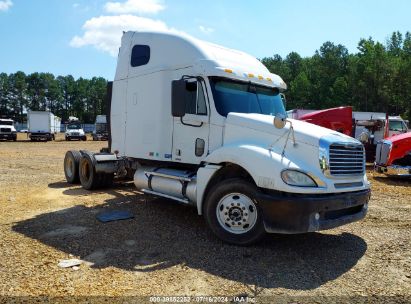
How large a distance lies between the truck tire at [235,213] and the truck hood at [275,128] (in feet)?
2.88

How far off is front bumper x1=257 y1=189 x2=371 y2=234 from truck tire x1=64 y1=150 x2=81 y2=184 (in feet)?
22.3

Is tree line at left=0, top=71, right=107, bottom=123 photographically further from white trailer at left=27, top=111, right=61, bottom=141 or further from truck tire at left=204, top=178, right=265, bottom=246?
truck tire at left=204, top=178, right=265, bottom=246

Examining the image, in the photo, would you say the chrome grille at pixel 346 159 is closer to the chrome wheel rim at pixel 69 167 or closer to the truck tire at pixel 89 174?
the truck tire at pixel 89 174

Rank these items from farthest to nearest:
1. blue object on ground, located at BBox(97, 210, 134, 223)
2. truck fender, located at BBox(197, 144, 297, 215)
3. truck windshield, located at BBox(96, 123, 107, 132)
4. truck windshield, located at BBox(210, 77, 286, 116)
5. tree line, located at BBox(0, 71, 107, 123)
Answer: tree line, located at BBox(0, 71, 107, 123), truck windshield, located at BBox(96, 123, 107, 132), blue object on ground, located at BBox(97, 210, 134, 223), truck windshield, located at BBox(210, 77, 286, 116), truck fender, located at BBox(197, 144, 297, 215)

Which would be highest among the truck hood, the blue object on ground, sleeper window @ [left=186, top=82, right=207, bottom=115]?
sleeper window @ [left=186, top=82, right=207, bottom=115]

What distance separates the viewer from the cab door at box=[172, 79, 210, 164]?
21.2 feet

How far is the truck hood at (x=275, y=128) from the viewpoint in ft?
17.7

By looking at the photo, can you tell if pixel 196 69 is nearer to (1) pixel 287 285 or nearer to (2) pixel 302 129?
(2) pixel 302 129

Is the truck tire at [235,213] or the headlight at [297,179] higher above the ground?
the headlight at [297,179]

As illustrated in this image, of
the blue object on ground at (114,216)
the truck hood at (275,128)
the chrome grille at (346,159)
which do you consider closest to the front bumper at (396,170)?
the chrome grille at (346,159)

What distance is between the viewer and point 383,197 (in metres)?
9.97

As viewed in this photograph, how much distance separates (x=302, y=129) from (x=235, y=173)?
1.18 meters

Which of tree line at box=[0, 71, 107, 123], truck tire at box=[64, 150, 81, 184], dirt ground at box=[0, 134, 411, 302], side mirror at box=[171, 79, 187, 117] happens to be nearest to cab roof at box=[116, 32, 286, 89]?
side mirror at box=[171, 79, 187, 117]

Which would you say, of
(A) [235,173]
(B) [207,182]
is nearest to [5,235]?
(B) [207,182]
